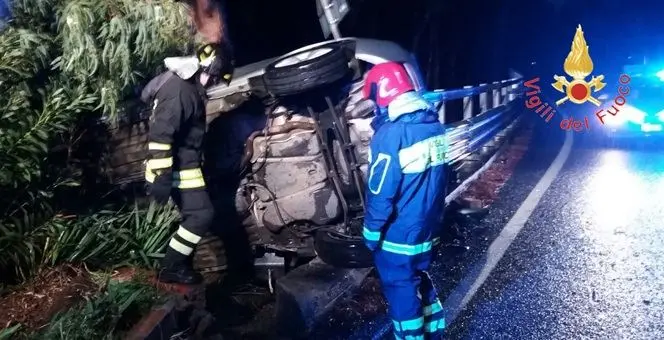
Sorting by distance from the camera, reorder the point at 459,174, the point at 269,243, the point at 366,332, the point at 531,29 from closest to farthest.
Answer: the point at 366,332 → the point at 269,243 → the point at 459,174 → the point at 531,29

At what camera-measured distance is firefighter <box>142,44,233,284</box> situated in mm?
3807

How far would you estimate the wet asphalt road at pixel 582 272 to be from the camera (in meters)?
3.64

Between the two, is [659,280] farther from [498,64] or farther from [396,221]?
[498,64]

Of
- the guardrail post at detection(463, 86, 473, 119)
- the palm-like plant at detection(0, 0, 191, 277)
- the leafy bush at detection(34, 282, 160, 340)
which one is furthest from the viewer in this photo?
the guardrail post at detection(463, 86, 473, 119)

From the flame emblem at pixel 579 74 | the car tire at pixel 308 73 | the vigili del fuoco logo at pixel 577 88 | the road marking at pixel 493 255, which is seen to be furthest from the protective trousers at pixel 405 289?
the flame emblem at pixel 579 74

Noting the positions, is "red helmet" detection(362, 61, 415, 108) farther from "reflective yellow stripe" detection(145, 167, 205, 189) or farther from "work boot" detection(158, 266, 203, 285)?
"work boot" detection(158, 266, 203, 285)

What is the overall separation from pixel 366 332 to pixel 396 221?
102cm

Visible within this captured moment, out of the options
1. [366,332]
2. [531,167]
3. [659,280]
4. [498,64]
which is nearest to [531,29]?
[498,64]

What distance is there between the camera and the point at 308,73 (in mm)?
3973

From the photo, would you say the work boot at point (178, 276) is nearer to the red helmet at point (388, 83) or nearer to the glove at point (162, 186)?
the glove at point (162, 186)

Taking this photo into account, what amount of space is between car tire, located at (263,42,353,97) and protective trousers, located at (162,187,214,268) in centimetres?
97

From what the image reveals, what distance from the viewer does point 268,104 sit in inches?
173

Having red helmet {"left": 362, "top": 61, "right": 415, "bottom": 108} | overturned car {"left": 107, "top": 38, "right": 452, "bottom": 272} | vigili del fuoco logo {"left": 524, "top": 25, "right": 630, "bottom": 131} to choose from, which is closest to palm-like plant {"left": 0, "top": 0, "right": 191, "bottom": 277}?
overturned car {"left": 107, "top": 38, "right": 452, "bottom": 272}

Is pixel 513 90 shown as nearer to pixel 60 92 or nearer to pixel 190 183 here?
pixel 190 183
